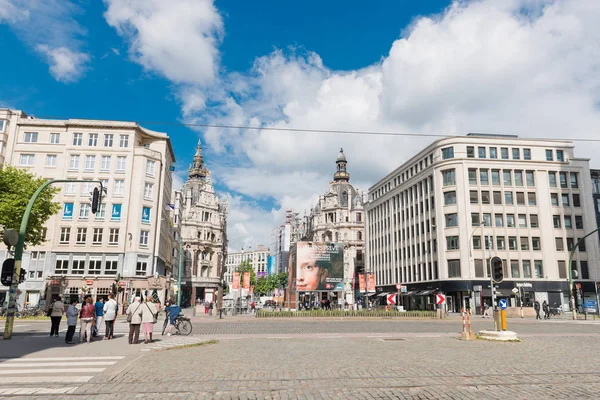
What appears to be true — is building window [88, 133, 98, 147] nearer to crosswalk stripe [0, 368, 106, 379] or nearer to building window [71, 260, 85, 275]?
building window [71, 260, 85, 275]

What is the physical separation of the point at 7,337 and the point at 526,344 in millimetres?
20234

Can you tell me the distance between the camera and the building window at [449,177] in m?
56.1

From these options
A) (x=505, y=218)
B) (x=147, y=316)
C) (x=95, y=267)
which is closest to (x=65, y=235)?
(x=95, y=267)

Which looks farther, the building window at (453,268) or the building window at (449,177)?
the building window at (449,177)

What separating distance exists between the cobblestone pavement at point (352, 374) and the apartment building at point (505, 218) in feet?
132

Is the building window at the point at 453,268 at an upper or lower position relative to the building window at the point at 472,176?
lower

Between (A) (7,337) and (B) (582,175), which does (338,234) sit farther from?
(A) (7,337)

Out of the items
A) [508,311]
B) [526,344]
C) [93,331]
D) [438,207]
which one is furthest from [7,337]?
[438,207]

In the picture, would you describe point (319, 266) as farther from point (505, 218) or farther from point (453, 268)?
point (505, 218)

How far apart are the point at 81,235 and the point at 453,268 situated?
146ft

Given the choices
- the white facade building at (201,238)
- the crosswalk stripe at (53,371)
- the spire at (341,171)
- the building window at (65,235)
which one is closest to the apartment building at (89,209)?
the building window at (65,235)

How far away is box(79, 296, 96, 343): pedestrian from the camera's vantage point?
16.2 m

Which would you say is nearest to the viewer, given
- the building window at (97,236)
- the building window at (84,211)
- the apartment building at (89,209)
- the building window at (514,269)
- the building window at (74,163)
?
the apartment building at (89,209)

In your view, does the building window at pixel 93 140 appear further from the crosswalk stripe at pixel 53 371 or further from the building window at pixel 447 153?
the crosswalk stripe at pixel 53 371
